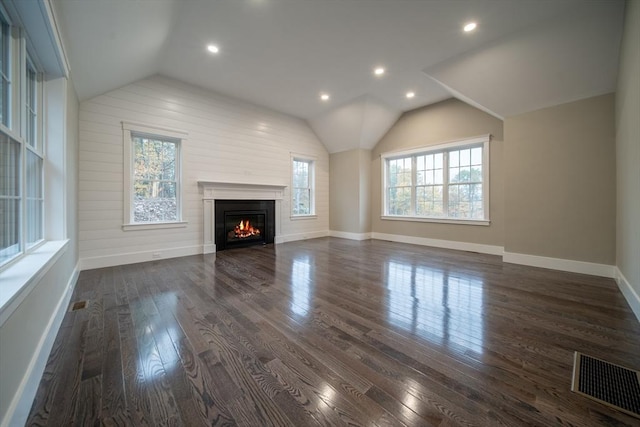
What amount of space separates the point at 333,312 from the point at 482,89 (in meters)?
4.28

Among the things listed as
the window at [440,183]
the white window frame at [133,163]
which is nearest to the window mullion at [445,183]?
the window at [440,183]

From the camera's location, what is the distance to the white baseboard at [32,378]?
113 centimetres

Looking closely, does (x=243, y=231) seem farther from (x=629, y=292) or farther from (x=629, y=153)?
(x=629, y=153)

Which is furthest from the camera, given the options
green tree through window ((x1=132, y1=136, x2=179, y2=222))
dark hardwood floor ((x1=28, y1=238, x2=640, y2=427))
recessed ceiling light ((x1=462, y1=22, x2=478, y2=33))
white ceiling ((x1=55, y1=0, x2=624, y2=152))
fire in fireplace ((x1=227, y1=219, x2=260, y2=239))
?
fire in fireplace ((x1=227, y1=219, x2=260, y2=239))

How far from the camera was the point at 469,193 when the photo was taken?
5387mm

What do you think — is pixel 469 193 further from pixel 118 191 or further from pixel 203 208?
pixel 118 191

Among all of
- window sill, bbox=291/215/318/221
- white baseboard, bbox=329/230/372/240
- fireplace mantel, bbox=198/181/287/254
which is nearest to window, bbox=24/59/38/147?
fireplace mantel, bbox=198/181/287/254

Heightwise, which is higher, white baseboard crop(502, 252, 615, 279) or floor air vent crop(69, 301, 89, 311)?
white baseboard crop(502, 252, 615, 279)

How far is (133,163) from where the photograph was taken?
14.2ft

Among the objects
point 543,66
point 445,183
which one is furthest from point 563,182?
point 445,183

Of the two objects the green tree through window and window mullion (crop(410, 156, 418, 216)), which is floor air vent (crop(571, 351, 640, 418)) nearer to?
window mullion (crop(410, 156, 418, 216))

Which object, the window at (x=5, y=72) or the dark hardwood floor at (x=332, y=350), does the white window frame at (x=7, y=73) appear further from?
the dark hardwood floor at (x=332, y=350)

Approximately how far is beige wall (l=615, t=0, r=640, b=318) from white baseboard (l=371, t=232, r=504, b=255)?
71.8 inches

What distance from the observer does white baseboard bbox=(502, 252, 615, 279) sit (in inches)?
138
